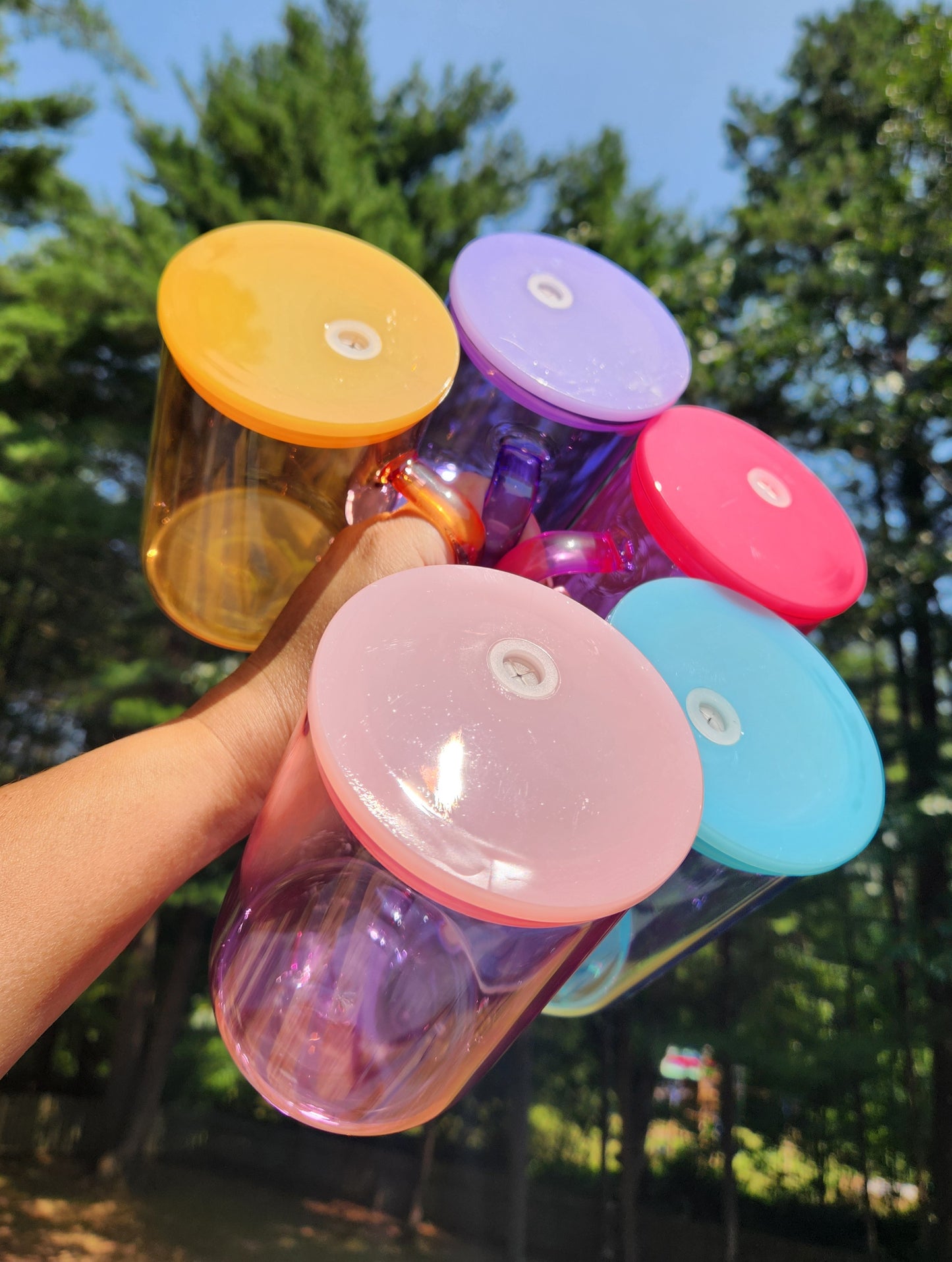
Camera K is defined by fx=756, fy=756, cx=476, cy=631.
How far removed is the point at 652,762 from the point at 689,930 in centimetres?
23

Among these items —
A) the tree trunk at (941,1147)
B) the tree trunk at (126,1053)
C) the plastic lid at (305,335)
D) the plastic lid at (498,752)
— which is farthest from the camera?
the tree trunk at (126,1053)

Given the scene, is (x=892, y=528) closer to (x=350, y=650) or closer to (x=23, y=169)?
(x=350, y=650)

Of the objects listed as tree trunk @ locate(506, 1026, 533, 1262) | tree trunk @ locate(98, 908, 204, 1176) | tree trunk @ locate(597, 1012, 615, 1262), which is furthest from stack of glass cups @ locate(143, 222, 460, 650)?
tree trunk @ locate(98, 908, 204, 1176)

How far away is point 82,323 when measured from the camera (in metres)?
4.43

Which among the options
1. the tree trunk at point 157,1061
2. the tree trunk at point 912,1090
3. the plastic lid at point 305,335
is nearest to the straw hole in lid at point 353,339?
the plastic lid at point 305,335

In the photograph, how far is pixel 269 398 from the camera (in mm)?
477

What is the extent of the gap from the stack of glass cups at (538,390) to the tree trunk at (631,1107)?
482cm

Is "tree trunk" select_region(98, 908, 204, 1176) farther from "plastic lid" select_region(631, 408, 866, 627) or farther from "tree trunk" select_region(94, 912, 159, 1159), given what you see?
"plastic lid" select_region(631, 408, 866, 627)

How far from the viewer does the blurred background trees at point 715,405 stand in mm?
3840

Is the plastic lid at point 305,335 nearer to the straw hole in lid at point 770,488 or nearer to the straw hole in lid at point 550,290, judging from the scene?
the straw hole in lid at point 550,290

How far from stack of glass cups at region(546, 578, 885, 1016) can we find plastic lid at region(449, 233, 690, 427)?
0.53ft

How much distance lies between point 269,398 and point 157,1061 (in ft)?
20.2

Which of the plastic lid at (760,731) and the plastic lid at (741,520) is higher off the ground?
the plastic lid at (741,520)

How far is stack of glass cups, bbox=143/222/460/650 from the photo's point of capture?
19.4 inches
